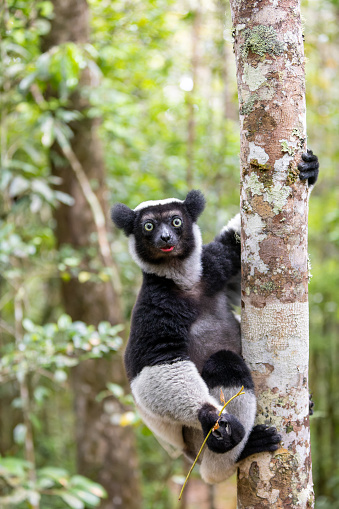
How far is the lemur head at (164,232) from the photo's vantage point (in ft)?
9.47

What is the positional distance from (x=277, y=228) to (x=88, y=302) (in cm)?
348

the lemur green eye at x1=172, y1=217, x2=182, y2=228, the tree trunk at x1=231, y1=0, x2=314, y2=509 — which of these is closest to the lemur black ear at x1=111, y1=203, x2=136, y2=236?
the lemur green eye at x1=172, y1=217, x2=182, y2=228

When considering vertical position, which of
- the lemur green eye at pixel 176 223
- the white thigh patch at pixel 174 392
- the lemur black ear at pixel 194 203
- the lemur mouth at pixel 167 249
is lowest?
the white thigh patch at pixel 174 392

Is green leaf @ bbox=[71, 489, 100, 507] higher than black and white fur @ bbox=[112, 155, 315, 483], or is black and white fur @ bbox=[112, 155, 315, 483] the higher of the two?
black and white fur @ bbox=[112, 155, 315, 483]

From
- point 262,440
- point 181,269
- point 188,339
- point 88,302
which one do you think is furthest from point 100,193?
point 262,440

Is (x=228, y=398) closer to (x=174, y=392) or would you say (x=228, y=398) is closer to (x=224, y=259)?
(x=174, y=392)

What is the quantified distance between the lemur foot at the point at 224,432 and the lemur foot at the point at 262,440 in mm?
94

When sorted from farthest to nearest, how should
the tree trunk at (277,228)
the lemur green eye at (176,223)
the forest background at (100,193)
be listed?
the forest background at (100,193)
the lemur green eye at (176,223)
the tree trunk at (277,228)

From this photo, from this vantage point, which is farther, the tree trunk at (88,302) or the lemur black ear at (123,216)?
the tree trunk at (88,302)

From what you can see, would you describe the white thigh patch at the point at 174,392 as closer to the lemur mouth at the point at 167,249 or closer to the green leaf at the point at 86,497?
the lemur mouth at the point at 167,249

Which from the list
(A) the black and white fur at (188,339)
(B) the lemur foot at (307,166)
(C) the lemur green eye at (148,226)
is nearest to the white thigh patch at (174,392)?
(A) the black and white fur at (188,339)

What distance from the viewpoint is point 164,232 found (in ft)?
9.25

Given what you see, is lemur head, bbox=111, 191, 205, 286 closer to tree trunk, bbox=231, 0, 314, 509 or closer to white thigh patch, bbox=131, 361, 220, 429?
white thigh patch, bbox=131, 361, 220, 429

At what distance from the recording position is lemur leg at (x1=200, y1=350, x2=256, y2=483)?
84.1 inches
